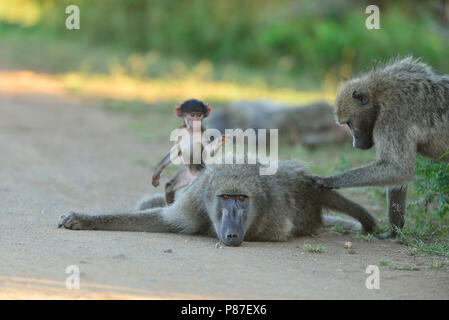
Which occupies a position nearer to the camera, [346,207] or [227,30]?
[346,207]

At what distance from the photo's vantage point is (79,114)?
36.9 ft

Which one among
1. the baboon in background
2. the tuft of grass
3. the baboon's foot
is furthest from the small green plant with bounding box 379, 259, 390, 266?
the baboon in background

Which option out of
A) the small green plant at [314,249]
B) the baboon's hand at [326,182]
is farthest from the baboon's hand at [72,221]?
the baboon's hand at [326,182]

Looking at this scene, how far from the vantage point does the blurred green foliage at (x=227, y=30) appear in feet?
48.0

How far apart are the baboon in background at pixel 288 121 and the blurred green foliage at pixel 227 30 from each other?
4.80 meters

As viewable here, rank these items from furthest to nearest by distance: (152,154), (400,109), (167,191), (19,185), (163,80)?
(163,80) → (152,154) → (19,185) → (167,191) → (400,109)

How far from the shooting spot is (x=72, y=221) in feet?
16.7

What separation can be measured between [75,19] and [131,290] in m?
12.4

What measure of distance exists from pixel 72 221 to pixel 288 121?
16.8ft

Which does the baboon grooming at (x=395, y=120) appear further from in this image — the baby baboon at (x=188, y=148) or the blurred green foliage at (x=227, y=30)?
the blurred green foliage at (x=227, y=30)

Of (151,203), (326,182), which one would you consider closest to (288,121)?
(151,203)

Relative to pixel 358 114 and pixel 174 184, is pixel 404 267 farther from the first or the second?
pixel 174 184
